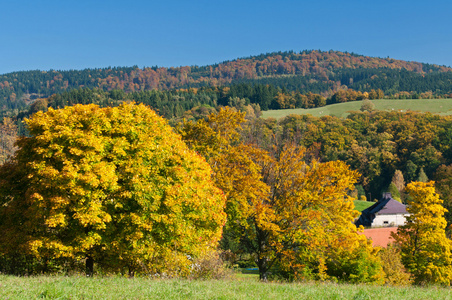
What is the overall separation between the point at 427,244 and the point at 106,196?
1198 inches

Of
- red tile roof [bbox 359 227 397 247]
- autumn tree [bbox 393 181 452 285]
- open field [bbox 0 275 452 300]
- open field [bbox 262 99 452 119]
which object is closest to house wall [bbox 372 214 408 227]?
red tile roof [bbox 359 227 397 247]

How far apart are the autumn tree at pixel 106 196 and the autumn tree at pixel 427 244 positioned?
2395 cm

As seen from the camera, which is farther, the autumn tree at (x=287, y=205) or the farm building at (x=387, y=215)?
the farm building at (x=387, y=215)

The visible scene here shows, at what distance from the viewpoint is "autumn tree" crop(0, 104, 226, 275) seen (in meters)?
16.8

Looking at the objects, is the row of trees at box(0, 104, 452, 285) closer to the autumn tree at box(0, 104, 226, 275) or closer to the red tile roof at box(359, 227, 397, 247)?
the autumn tree at box(0, 104, 226, 275)

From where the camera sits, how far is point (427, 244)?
1383 inches

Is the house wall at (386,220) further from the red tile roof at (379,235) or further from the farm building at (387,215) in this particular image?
the red tile roof at (379,235)

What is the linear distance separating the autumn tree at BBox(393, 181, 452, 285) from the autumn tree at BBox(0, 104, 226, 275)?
23.9m

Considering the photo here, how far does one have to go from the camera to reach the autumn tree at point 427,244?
34.3m

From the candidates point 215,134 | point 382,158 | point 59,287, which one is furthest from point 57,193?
point 382,158

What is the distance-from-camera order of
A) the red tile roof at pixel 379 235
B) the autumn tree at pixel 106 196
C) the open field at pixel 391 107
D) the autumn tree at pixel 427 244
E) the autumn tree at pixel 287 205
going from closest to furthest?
the autumn tree at pixel 106 196 < the autumn tree at pixel 287 205 < the autumn tree at pixel 427 244 < the red tile roof at pixel 379 235 < the open field at pixel 391 107

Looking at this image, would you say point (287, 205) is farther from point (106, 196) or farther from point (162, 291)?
point (162, 291)

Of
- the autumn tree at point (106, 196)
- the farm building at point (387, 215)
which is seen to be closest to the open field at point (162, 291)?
the autumn tree at point (106, 196)

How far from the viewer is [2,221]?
62.7ft
